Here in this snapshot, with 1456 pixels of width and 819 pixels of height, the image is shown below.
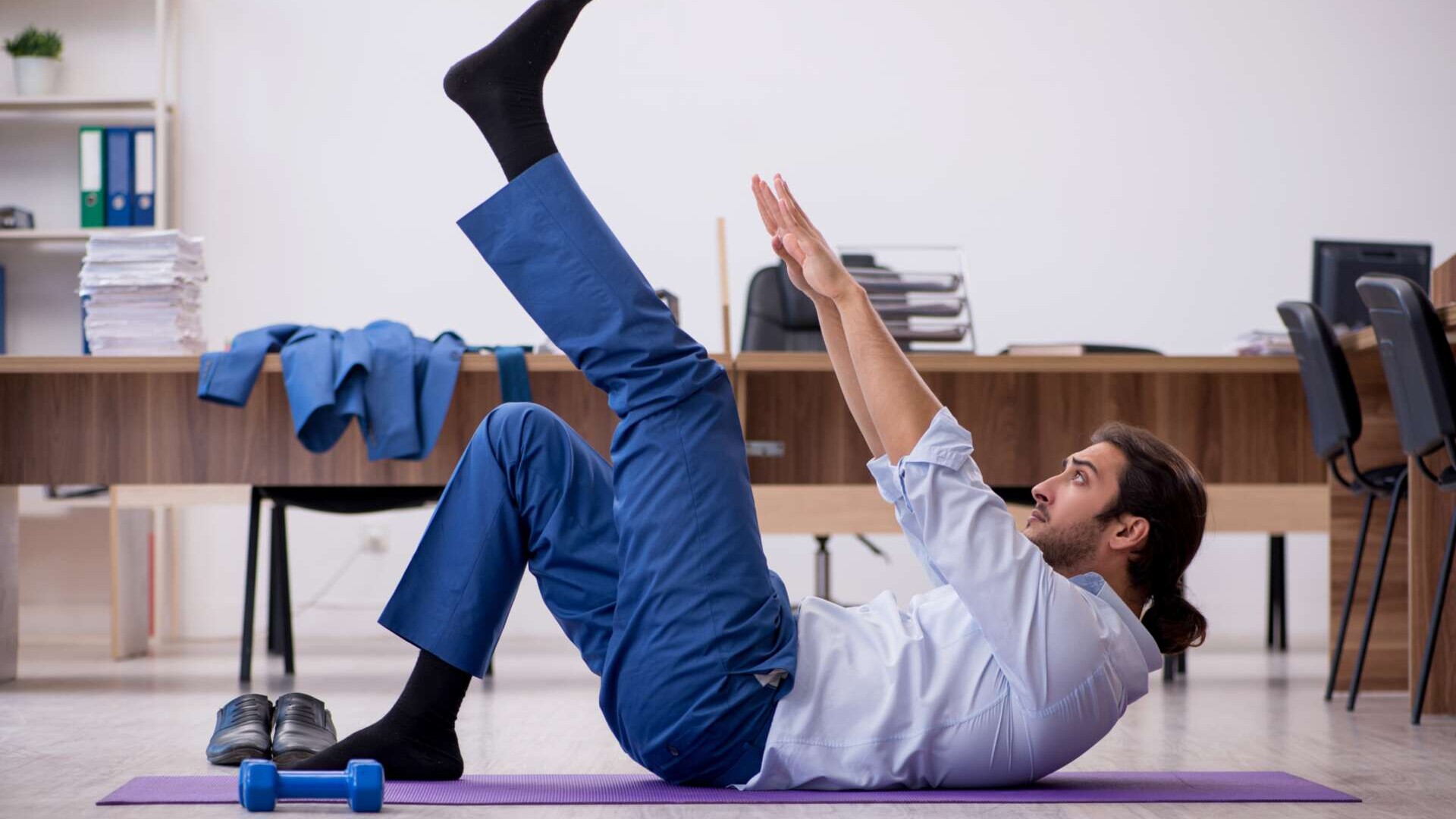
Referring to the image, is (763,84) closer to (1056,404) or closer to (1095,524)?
(1056,404)

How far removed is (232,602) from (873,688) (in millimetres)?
3920

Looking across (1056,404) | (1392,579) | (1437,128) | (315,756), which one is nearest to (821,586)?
(1056,404)

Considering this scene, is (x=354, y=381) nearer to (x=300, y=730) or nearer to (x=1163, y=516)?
(x=300, y=730)

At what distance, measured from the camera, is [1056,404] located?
3.37 metres

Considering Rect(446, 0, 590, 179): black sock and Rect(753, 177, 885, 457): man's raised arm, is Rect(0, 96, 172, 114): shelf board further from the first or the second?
Rect(753, 177, 885, 457): man's raised arm

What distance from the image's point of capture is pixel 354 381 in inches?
111

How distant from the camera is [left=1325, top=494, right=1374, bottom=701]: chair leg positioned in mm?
2795

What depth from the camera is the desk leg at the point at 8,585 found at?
9.75 feet

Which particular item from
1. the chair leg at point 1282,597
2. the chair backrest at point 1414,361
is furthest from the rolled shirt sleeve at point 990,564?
the chair leg at point 1282,597

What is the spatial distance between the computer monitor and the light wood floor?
2.98 feet

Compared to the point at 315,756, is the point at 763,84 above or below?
above

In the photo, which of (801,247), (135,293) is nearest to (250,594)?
(135,293)

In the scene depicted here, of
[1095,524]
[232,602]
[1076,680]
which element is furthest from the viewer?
[232,602]

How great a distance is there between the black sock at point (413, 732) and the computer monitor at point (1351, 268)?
2.75m
